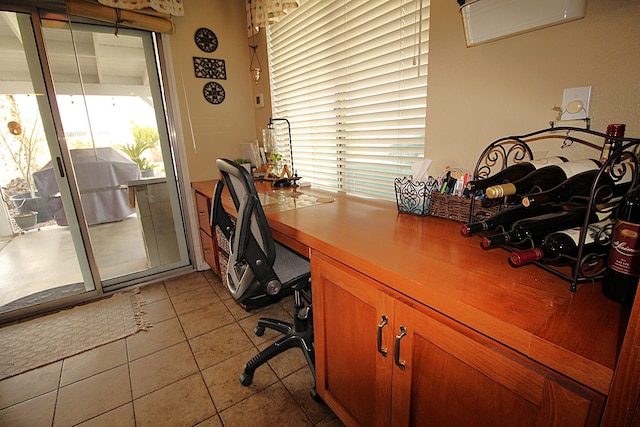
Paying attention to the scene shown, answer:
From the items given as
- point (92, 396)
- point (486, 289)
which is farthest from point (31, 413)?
point (486, 289)

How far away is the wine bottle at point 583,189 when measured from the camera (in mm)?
687

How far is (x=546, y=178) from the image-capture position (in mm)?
819

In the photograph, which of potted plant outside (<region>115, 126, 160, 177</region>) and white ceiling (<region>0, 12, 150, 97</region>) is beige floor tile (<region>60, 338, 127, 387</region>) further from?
white ceiling (<region>0, 12, 150, 97</region>)

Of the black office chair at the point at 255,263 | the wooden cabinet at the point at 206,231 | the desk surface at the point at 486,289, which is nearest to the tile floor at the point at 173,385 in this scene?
the black office chair at the point at 255,263

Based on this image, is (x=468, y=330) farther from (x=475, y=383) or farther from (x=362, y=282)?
(x=362, y=282)

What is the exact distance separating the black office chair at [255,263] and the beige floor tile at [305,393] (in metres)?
0.05

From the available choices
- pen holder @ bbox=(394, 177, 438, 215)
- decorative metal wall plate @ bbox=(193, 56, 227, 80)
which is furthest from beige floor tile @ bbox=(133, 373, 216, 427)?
decorative metal wall plate @ bbox=(193, 56, 227, 80)

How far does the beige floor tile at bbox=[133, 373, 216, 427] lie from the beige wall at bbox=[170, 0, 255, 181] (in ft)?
5.94

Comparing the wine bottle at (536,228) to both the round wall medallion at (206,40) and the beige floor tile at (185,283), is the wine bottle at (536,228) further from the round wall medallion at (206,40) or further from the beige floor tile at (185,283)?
the round wall medallion at (206,40)

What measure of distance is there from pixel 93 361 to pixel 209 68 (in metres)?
2.43

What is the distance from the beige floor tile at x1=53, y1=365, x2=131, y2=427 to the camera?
1.38 m

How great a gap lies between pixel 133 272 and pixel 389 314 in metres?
2.69

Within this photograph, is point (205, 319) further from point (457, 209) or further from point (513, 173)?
point (513, 173)

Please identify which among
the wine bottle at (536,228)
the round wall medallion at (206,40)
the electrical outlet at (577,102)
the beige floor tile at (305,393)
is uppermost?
the round wall medallion at (206,40)
